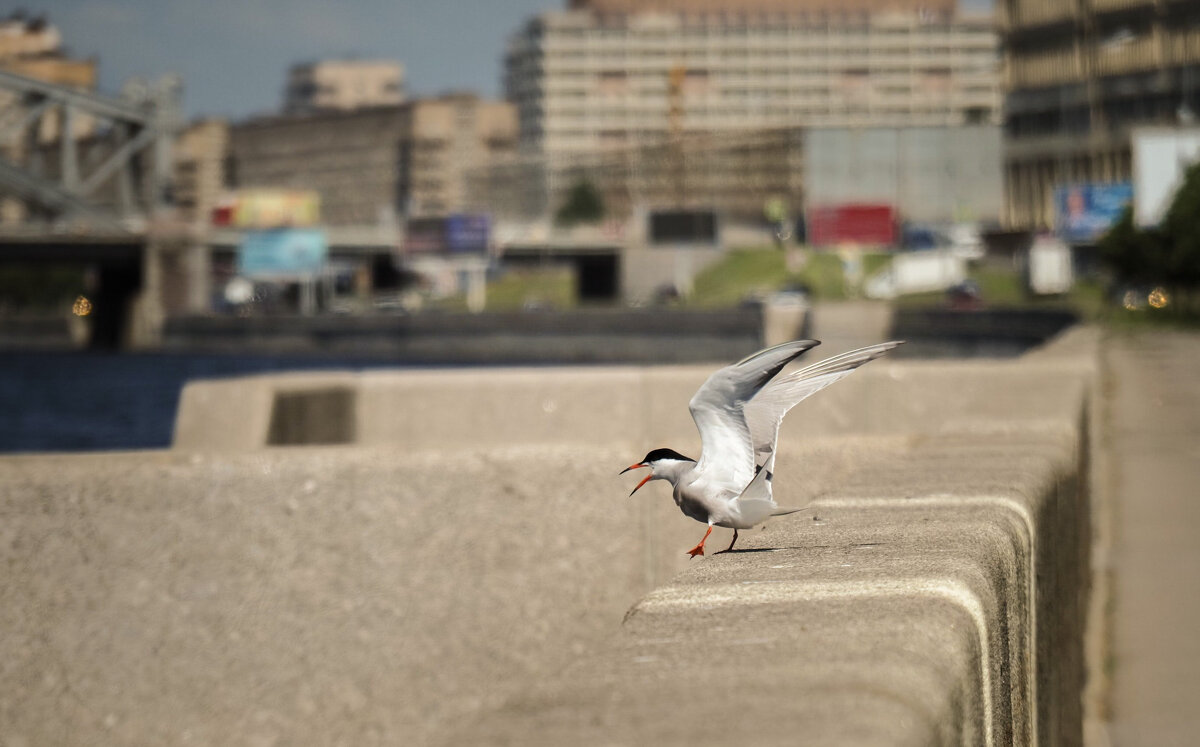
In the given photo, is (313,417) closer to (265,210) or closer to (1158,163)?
(1158,163)

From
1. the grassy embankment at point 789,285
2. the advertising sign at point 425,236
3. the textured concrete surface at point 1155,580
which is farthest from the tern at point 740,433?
the advertising sign at point 425,236

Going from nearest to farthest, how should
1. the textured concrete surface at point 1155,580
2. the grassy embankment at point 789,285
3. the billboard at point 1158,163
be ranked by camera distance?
1. the textured concrete surface at point 1155,580
2. the billboard at point 1158,163
3. the grassy embankment at point 789,285

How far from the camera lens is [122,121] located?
157 metres

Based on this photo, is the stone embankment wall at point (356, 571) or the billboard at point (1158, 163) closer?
the stone embankment wall at point (356, 571)

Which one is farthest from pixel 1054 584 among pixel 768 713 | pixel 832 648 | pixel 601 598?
pixel 768 713

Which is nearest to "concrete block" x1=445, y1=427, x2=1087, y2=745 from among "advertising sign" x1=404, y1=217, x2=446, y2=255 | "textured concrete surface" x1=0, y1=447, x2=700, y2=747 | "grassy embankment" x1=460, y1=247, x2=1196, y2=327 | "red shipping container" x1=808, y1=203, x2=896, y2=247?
"textured concrete surface" x1=0, y1=447, x2=700, y2=747

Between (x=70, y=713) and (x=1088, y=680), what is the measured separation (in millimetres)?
4458

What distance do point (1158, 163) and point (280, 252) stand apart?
69000 mm

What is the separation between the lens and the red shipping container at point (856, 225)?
380ft

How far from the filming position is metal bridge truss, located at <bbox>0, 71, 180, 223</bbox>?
138125 mm

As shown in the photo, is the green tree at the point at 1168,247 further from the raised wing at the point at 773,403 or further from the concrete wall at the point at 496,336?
the raised wing at the point at 773,403

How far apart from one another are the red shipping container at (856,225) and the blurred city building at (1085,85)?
13.8 meters

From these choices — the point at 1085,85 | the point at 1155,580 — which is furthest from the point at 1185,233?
the point at 1085,85

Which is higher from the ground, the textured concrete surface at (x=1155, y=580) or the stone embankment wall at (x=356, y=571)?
the stone embankment wall at (x=356, y=571)
